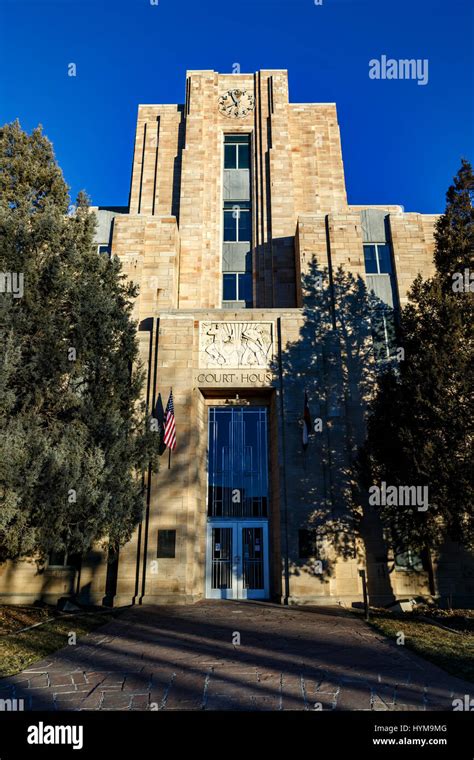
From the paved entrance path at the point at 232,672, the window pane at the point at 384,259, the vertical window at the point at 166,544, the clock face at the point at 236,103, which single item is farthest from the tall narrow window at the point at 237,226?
the paved entrance path at the point at 232,672

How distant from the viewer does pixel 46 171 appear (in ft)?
50.6

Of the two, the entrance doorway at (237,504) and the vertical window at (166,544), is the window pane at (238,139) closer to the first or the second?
the entrance doorway at (237,504)

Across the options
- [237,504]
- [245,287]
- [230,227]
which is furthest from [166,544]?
[230,227]

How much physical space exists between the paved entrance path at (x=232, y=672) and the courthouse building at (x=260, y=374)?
182 inches

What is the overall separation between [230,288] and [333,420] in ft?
29.5

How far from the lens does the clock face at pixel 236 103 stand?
2700cm

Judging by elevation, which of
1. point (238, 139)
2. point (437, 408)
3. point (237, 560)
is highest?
point (238, 139)

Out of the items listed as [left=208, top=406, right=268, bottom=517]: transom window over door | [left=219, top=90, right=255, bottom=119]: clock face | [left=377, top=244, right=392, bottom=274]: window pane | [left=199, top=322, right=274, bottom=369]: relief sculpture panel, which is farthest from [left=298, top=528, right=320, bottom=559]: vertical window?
[left=219, top=90, right=255, bottom=119]: clock face

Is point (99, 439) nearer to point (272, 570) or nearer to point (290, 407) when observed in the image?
point (290, 407)

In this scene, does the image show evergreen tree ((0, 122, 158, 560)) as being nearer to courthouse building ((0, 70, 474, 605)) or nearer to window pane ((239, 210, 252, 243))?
courthouse building ((0, 70, 474, 605))

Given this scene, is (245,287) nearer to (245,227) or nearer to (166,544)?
(245,227)

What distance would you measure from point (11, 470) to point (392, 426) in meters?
10.9

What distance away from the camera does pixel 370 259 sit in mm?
23188

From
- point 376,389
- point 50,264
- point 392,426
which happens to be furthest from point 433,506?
point 50,264
